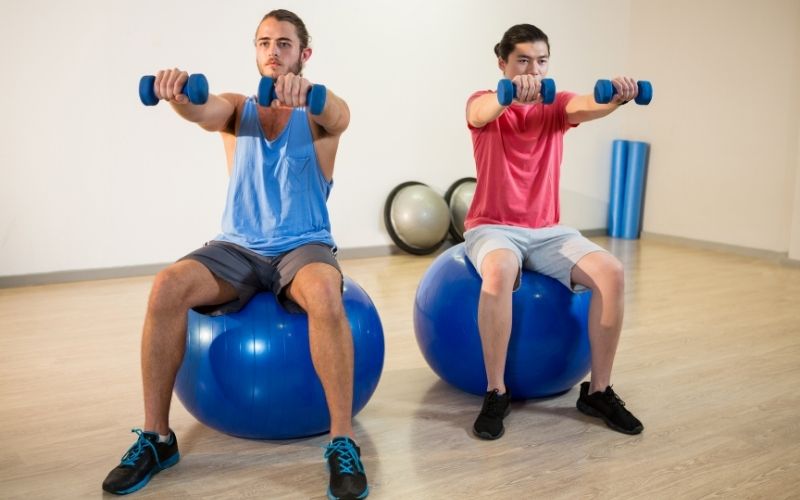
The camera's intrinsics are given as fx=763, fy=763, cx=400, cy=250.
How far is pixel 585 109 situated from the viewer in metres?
2.35

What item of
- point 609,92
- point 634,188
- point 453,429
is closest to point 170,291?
point 453,429

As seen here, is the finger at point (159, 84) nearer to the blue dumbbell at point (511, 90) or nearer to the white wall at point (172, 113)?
the blue dumbbell at point (511, 90)

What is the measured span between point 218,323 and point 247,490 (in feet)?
1.36

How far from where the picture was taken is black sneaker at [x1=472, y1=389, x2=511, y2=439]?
6.90 feet

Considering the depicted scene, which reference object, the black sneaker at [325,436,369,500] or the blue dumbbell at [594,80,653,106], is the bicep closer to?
the black sneaker at [325,436,369,500]

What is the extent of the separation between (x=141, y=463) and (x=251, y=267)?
546 millimetres

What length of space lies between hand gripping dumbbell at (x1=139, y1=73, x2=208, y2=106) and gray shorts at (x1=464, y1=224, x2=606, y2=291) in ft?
3.08

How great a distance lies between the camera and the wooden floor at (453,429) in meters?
1.82

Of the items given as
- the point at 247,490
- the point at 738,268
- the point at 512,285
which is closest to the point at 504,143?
the point at 512,285

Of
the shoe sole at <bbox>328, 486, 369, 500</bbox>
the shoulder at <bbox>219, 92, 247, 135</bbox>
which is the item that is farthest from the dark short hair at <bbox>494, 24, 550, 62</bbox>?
the shoe sole at <bbox>328, 486, 369, 500</bbox>

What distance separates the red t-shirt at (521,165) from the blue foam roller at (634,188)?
3780 millimetres

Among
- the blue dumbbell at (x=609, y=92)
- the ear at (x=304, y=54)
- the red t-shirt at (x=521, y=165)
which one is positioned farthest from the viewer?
the red t-shirt at (x=521, y=165)

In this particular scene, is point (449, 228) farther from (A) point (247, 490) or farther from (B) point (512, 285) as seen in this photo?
(A) point (247, 490)

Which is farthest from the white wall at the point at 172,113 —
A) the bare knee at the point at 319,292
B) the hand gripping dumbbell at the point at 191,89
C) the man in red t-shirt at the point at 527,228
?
the bare knee at the point at 319,292
